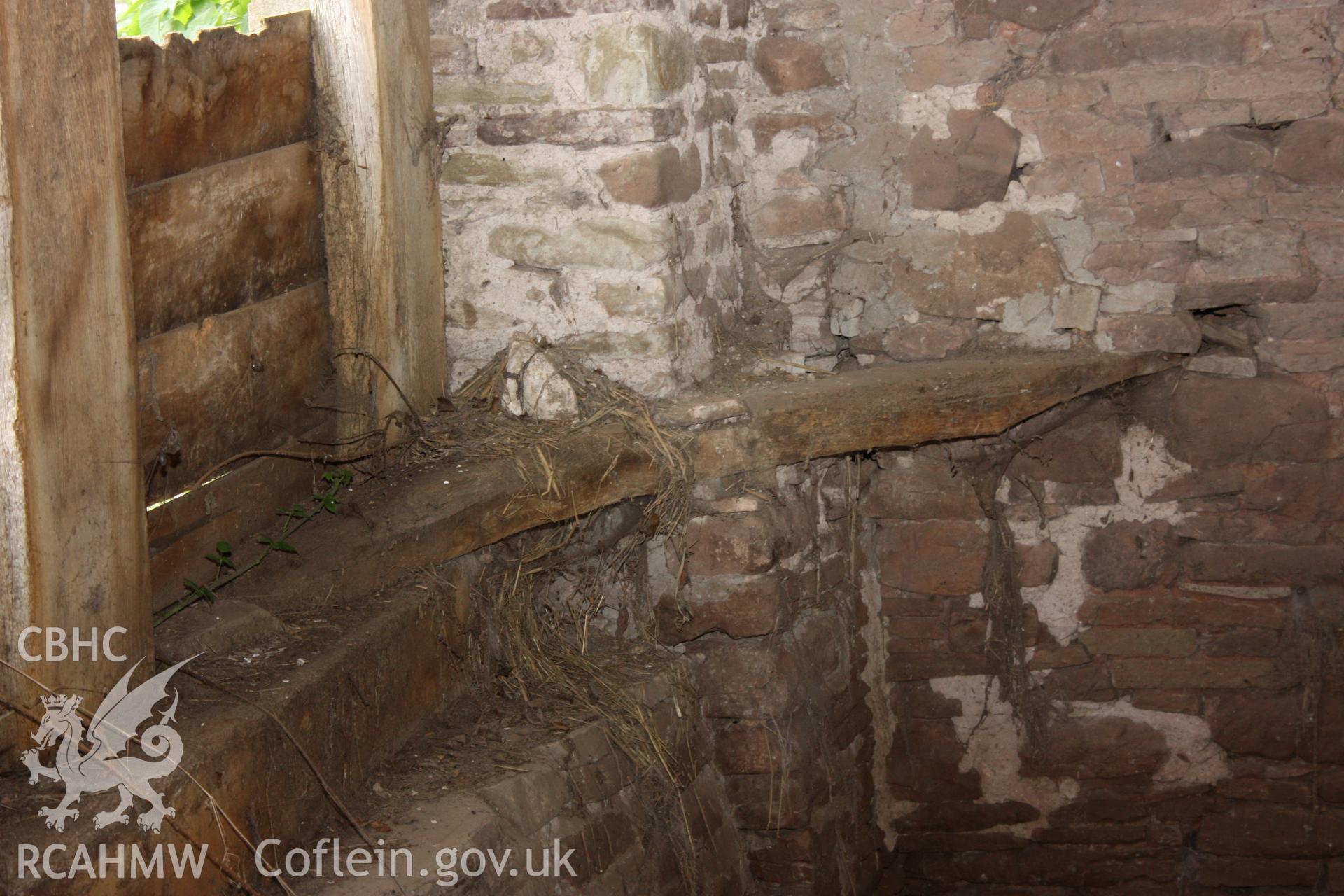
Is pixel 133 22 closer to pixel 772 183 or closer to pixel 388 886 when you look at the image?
pixel 772 183

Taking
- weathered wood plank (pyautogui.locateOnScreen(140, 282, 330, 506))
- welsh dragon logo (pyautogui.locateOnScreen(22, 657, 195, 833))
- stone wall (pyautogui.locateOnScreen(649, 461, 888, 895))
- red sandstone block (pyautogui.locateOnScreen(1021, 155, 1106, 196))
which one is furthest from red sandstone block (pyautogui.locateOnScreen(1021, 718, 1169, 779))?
welsh dragon logo (pyautogui.locateOnScreen(22, 657, 195, 833))

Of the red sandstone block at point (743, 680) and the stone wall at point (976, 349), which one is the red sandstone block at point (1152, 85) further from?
the red sandstone block at point (743, 680)

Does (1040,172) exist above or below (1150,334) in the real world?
above

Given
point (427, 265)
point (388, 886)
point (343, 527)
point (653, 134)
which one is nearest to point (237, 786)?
point (388, 886)

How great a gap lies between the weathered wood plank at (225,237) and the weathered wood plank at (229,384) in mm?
36

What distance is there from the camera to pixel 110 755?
5.76 feet

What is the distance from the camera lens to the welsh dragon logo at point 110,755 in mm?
1694

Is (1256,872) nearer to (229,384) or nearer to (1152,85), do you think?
(1152,85)

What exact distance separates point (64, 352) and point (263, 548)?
71 centimetres

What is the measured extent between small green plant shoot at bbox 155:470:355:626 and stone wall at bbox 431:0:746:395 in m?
0.45

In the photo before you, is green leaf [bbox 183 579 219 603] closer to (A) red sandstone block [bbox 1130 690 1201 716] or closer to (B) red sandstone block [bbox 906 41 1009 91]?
(B) red sandstone block [bbox 906 41 1009 91]

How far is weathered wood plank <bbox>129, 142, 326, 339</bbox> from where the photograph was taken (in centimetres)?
205

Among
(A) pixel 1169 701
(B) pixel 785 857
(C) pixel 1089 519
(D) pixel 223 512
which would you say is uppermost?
(D) pixel 223 512

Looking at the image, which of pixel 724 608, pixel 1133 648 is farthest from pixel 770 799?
pixel 1133 648
